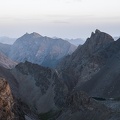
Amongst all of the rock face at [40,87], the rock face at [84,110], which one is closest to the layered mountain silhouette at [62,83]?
the rock face at [40,87]

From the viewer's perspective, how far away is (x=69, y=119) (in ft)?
318

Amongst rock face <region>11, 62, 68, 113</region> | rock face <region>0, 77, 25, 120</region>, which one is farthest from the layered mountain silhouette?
rock face <region>0, 77, 25, 120</region>

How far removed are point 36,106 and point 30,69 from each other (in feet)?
107

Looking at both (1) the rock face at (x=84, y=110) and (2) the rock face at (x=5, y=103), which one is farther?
(1) the rock face at (x=84, y=110)

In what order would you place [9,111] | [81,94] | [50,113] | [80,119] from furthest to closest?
[50,113] < [81,94] < [80,119] < [9,111]

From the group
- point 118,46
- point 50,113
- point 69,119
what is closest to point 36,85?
point 50,113

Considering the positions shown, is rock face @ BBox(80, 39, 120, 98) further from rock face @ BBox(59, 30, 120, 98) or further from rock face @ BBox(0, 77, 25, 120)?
rock face @ BBox(0, 77, 25, 120)

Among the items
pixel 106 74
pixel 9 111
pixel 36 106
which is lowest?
pixel 36 106

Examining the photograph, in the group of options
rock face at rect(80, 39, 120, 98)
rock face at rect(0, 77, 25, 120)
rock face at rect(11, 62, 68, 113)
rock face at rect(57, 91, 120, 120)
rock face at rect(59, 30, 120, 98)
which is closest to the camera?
rock face at rect(0, 77, 25, 120)

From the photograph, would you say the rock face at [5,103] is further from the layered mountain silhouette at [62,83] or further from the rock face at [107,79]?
the rock face at [107,79]

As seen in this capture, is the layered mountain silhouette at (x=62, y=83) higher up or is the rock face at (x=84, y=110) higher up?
the rock face at (x=84, y=110)

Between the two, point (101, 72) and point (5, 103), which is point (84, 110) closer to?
point (5, 103)

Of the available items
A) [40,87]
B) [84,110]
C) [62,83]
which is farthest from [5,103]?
[62,83]

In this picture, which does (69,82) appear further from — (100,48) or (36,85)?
(100,48)
